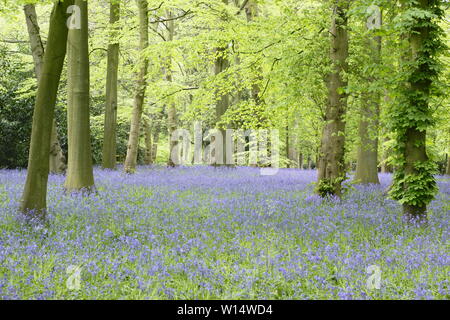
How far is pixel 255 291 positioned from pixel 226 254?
1.28m

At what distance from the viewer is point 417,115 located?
802 cm

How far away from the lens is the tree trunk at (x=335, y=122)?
11023 mm

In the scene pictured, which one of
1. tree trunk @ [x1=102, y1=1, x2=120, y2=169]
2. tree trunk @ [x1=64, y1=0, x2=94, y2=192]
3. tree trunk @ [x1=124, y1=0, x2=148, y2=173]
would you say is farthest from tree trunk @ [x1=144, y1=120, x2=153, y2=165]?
tree trunk @ [x1=64, y1=0, x2=94, y2=192]

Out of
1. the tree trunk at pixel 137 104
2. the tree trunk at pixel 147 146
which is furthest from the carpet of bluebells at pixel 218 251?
the tree trunk at pixel 147 146

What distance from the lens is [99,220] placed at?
7754mm

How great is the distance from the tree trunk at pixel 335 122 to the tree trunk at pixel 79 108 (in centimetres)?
630

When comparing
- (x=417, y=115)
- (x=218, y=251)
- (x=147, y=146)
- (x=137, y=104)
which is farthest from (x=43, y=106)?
(x=147, y=146)

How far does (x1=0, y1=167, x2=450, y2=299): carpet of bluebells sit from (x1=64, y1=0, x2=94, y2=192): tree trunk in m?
1.21

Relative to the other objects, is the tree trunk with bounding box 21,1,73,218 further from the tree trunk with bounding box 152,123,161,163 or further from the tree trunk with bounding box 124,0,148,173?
the tree trunk with bounding box 152,123,161,163

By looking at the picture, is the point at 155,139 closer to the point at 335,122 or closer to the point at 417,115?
the point at 335,122

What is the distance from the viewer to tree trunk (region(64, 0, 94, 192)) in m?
10.8

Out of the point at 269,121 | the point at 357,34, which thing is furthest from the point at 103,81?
the point at 357,34

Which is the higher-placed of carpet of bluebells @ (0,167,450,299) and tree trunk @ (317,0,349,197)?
tree trunk @ (317,0,349,197)

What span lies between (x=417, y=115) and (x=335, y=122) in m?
3.17
